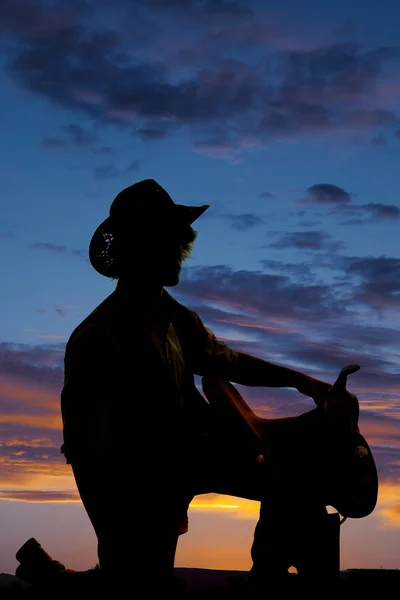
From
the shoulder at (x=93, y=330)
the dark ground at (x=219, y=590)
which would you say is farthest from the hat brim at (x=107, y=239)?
the dark ground at (x=219, y=590)

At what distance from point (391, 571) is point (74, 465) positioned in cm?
286

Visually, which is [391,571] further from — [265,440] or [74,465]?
[74,465]

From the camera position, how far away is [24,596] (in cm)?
654

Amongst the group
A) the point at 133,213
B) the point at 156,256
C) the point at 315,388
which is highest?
the point at 133,213

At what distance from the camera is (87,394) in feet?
20.1

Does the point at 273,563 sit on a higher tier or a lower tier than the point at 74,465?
lower

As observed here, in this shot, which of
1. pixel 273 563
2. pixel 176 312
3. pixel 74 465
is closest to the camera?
pixel 74 465

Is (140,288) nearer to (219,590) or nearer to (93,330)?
(93,330)

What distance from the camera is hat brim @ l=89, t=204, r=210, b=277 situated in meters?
6.67

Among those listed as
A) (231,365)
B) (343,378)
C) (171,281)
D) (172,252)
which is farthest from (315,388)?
(172,252)

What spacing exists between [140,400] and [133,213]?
1334mm

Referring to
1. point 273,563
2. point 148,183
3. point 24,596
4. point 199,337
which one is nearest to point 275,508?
point 273,563

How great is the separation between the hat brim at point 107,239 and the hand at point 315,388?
60.9 inches

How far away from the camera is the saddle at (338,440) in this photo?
666 centimetres
